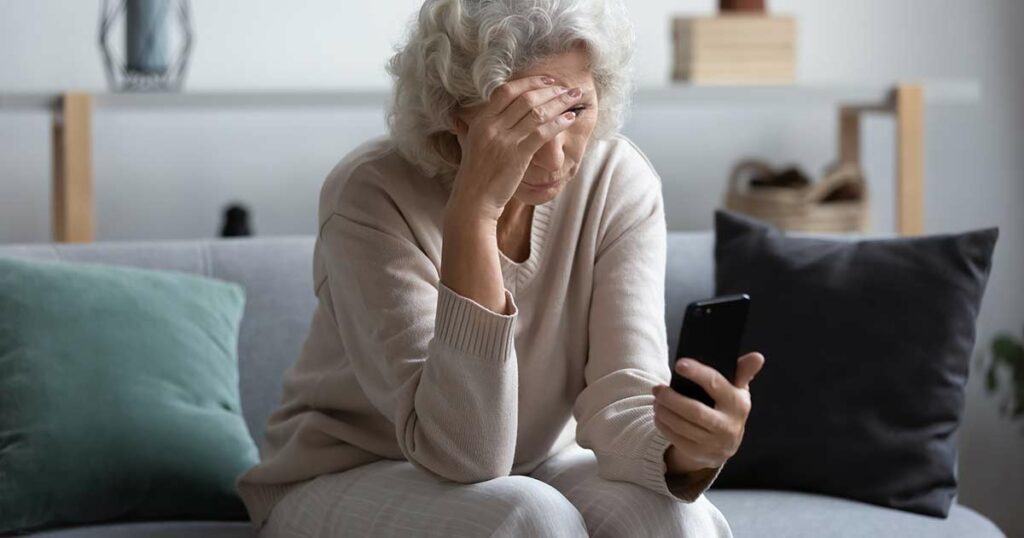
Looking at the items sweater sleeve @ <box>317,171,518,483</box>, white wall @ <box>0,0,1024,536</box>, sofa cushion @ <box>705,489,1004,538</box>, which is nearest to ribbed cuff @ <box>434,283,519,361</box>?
sweater sleeve @ <box>317,171,518,483</box>

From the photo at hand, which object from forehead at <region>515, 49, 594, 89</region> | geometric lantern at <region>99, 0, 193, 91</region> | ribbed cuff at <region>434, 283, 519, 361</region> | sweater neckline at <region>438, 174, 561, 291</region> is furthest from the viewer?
geometric lantern at <region>99, 0, 193, 91</region>

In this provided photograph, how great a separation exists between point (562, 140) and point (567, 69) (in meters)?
0.08

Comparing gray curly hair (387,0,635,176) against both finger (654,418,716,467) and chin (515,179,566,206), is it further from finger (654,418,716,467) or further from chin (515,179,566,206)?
finger (654,418,716,467)

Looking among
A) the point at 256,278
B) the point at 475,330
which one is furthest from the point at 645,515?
the point at 256,278

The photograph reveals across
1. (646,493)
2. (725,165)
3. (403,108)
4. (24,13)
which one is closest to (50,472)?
(403,108)

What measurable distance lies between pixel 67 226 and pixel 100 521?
818 millimetres

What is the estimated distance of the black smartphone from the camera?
1.32m

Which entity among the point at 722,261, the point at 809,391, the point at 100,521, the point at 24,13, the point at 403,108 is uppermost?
the point at 24,13

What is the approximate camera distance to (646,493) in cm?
145

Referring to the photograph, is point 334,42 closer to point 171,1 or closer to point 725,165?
point 171,1

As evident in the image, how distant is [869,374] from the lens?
80.7 inches

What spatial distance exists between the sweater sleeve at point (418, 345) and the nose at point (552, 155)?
17 cm

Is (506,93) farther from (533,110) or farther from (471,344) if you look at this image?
(471,344)

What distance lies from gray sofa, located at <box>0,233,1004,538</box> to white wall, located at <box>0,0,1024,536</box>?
2.01ft
